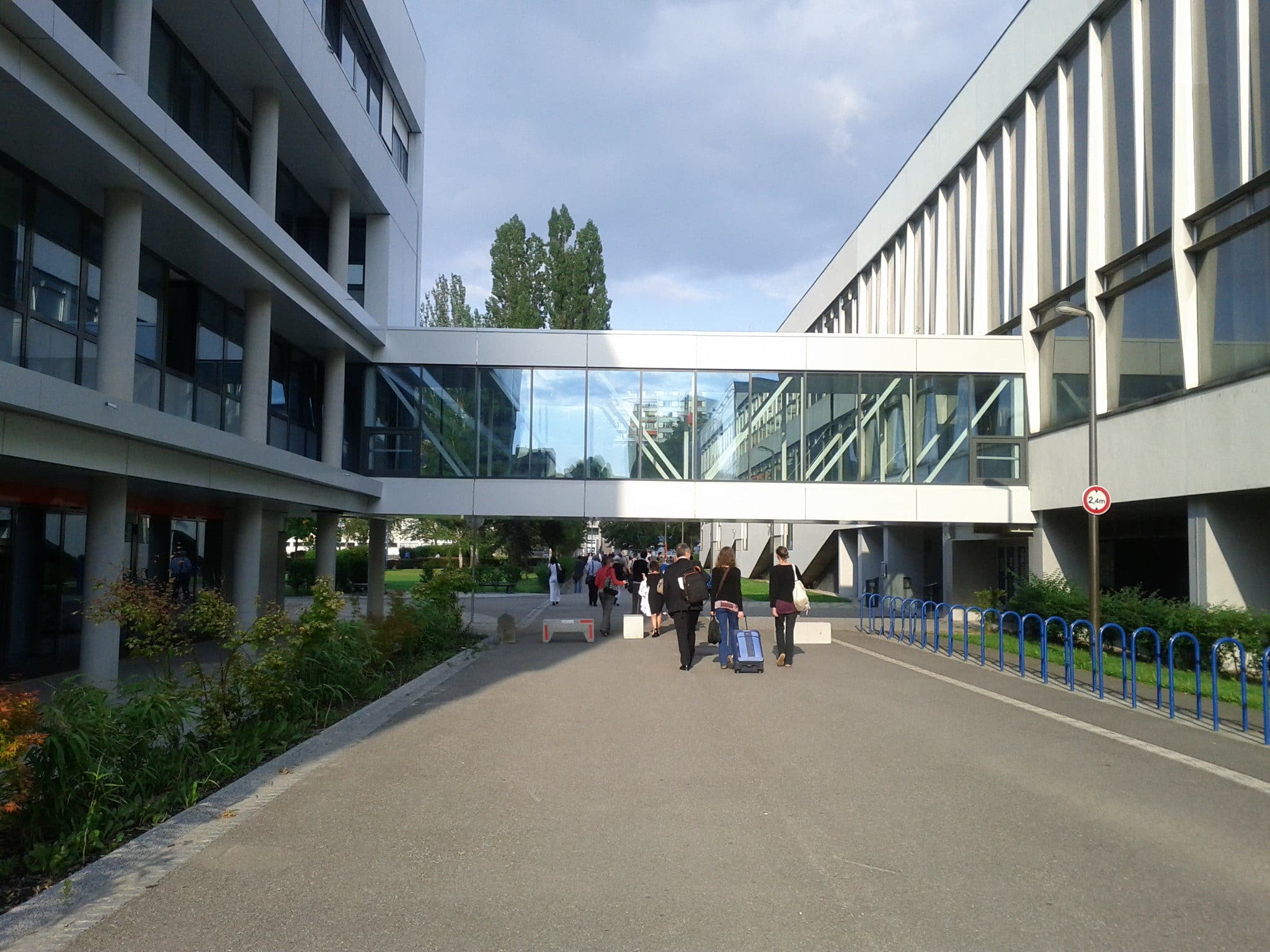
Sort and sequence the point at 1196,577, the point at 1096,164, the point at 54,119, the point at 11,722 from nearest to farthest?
the point at 11,722 → the point at 54,119 → the point at 1196,577 → the point at 1096,164

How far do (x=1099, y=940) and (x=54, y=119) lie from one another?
12237mm

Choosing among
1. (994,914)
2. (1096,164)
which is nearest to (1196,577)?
(1096,164)

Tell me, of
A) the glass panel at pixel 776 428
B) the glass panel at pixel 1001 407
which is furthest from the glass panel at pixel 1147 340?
A: the glass panel at pixel 776 428

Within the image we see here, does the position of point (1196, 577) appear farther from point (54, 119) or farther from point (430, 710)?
point (54, 119)

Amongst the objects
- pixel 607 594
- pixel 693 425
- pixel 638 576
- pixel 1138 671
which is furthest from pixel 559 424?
pixel 1138 671

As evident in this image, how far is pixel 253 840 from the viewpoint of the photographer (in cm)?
648

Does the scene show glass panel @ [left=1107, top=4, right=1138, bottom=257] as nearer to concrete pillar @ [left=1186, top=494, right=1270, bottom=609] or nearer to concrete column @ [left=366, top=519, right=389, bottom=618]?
concrete pillar @ [left=1186, top=494, right=1270, bottom=609]

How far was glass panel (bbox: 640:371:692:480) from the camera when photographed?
82.2 ft

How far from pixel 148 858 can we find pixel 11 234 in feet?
34.9

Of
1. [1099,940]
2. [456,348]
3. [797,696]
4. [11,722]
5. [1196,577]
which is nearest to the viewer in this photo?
[1099,940]

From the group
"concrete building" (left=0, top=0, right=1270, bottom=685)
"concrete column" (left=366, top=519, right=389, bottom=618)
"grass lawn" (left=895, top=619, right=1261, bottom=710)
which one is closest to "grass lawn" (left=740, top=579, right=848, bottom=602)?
"concrete building" (left=0, top=0, right=1270, bottom=685)

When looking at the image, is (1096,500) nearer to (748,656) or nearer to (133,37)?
(748,656)

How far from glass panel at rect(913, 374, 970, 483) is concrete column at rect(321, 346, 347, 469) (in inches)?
518

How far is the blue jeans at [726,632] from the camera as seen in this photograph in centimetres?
1617
